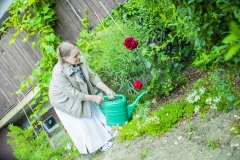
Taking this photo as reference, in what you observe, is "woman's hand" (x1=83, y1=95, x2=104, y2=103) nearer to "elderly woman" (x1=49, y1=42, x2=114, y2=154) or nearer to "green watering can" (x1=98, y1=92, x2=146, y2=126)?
"elderly woman" (x1=49, y1=42, x2=114, y2=154)

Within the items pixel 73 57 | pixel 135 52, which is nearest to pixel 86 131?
pixel 73 57

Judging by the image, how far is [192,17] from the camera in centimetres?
220

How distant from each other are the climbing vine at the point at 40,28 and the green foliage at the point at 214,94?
268cm

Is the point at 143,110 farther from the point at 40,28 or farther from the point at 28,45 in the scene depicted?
the point at 28,45

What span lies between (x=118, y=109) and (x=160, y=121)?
0.68 metres

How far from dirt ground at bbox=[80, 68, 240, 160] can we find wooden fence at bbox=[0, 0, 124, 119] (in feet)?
7.03

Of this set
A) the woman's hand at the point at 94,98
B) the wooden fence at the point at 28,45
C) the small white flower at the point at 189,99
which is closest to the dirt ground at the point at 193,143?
the small white flower at the point at 189,99

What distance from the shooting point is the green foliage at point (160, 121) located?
11.3 feet

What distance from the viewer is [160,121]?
11.5 feet

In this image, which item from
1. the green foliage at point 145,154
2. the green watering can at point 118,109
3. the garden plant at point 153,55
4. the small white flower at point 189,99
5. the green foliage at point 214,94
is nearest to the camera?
the garden plant at point 153,55

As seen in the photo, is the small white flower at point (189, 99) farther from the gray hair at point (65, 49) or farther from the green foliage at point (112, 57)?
the gray hair at point (65, 49)

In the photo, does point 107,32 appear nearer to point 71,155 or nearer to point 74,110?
point 74,110

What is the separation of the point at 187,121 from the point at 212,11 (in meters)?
1.50

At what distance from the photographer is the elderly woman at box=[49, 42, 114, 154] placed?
369 centimetres
